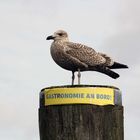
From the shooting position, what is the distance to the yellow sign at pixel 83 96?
4105 mm

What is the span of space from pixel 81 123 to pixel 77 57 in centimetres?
155

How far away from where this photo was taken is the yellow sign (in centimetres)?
411

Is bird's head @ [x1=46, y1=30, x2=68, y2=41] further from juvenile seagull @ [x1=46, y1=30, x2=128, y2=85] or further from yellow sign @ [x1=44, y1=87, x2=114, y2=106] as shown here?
yellow sign @ [x1=44, y1=87, x2=114, y2=106]

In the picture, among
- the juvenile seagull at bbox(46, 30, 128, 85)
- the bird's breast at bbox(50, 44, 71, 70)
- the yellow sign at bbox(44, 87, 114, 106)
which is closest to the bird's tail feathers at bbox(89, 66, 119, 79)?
the juvenile seagull at bbox(46, 30, 128, 85)

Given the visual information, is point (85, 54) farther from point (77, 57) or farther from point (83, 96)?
point (83, 96)

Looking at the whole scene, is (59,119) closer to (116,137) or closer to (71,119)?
(71,119)

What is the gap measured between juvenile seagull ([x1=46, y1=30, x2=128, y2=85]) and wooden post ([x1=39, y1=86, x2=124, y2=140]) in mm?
1027

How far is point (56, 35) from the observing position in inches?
220

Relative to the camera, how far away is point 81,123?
13.4 feet

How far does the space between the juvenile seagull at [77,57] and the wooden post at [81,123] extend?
1.03m

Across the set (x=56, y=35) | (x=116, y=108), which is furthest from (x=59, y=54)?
(x=116, y=108)

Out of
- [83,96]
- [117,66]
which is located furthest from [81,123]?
[117,66]

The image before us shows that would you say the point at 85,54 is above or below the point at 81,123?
above

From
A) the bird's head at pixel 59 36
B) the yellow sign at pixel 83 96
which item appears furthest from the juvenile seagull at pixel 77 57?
the yellow sign at pixel 83 96
